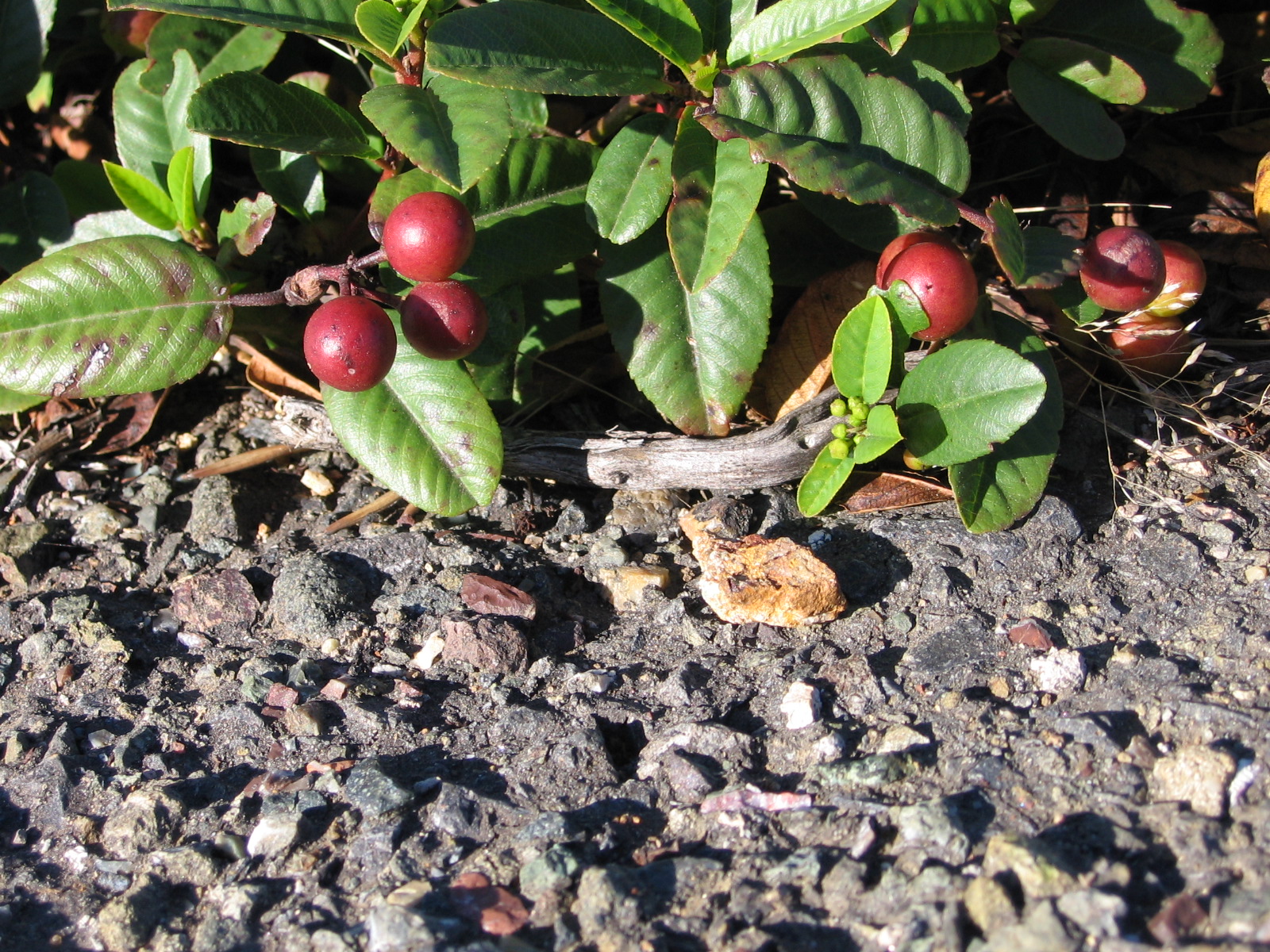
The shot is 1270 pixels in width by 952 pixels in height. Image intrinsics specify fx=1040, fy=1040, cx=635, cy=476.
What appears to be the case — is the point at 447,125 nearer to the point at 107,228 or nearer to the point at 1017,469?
the point at 107,228

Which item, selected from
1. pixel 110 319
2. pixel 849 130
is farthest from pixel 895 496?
pixel 110 319

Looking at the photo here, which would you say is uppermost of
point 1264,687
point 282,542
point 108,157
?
point 108,157

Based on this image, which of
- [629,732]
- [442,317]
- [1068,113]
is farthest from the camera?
[1068,113]

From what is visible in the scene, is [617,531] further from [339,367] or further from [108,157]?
[108,157]

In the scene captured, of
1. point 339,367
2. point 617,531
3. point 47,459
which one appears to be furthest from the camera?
point 47,459

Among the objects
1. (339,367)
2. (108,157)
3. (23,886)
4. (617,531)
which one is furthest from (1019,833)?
(108,157)

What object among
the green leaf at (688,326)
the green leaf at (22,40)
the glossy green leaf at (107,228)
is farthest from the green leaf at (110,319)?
the green leaf at (22,40)
